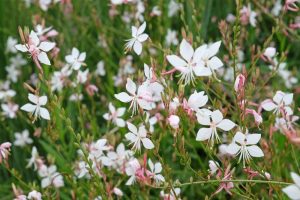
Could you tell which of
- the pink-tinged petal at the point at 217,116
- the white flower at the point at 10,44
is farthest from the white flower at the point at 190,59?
the white flower at the point at 10,44

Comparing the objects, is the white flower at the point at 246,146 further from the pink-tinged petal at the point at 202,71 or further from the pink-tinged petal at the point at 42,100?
the pink-tinged petal at the point at 42,100

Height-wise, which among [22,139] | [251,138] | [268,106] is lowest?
[22,139]

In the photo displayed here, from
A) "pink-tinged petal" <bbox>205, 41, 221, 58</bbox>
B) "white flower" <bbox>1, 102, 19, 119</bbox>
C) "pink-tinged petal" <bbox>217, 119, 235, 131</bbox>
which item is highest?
"pink-tinged petal" <bbox>205, 41, 221, 58</bbox>

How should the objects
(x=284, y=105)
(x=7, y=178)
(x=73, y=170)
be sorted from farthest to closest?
(x=7, y=178) → (x=73, y=170) → (x=284, y=105)

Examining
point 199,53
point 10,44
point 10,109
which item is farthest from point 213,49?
point 10,44

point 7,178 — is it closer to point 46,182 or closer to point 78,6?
point 46,182

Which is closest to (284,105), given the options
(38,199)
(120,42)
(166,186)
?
(166,186)

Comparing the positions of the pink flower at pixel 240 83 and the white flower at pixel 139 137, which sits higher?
the pink flower at pixel 240 83

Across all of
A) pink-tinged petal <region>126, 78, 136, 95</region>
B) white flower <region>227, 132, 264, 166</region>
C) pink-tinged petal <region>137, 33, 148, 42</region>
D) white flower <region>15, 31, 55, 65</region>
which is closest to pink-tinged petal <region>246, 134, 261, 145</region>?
white flower <region>227, 132, 264, 166</region>

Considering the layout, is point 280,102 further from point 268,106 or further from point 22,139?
point 22,139

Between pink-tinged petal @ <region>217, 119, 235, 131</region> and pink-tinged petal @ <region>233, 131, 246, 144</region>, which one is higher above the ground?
pink-tinged petal @ <region>217, 119, 235, 131</region>

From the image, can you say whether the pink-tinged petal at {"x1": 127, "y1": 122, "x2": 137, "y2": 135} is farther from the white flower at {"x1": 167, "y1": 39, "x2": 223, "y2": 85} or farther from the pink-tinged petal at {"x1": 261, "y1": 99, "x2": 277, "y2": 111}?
the pink-tinged petal at {"x1": 261, "y1": 99, "x2": 277, "y2": 111}
